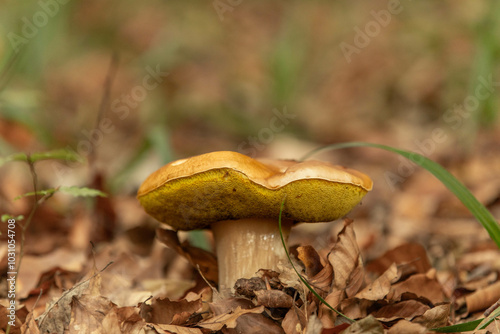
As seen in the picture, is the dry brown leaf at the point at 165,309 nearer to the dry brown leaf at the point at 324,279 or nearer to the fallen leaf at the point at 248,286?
the fallen leaf at the point at 248,286

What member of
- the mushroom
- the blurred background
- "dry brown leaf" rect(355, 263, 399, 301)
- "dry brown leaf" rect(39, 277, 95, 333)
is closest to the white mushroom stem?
the mushroom

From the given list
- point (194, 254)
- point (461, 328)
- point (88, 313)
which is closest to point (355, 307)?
point (461, 328)

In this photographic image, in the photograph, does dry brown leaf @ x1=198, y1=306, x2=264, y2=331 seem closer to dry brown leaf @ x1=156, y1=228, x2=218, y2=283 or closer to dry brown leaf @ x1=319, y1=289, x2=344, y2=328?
dry brown leaf @ x1=319, y1=289, x2=344, y2=328

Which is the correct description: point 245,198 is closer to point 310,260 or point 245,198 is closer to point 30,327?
point 310,260

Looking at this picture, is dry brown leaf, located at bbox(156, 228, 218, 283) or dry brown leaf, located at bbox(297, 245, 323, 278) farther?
dry brown leaf, located at bbox(156, 228, 218, 283)

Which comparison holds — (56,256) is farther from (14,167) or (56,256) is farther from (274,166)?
(14,167)
